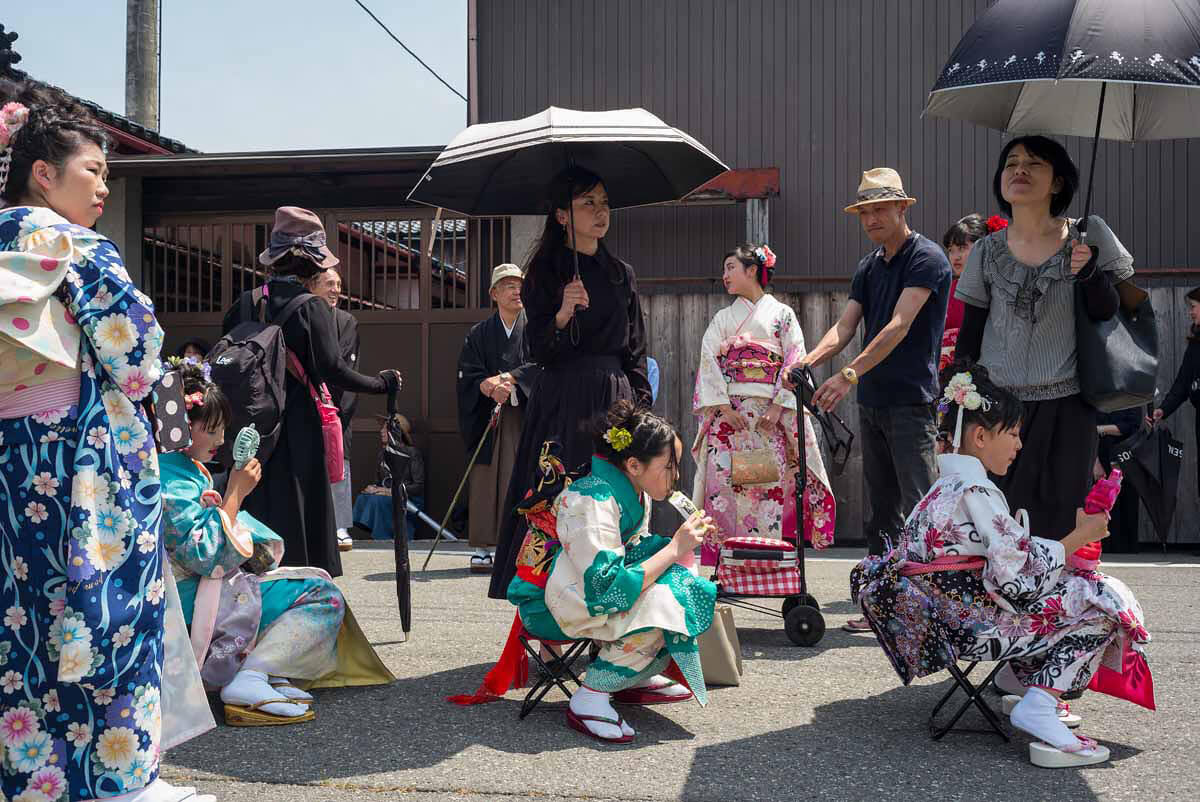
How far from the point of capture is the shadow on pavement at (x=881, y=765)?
3102 millimetres

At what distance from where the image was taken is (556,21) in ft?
36.1

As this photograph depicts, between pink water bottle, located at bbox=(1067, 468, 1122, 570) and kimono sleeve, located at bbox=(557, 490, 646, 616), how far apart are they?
1.31m

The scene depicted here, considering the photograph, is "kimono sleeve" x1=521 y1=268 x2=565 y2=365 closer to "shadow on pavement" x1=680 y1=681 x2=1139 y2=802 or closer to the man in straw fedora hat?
the man in straw fedora hat

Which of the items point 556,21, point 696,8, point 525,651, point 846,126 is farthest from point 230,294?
point 525,651

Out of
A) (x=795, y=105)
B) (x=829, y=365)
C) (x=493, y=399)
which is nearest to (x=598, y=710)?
(x=493, y=399)

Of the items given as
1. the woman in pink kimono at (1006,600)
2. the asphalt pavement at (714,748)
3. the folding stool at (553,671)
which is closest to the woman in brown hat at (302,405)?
the asphalt pavement at (714,748)

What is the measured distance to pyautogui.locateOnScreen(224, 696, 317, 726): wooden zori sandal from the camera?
3.77 meters

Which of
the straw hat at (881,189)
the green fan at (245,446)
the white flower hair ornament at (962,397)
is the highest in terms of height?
the straw hat at (881,189)

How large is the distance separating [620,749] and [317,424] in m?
1.94

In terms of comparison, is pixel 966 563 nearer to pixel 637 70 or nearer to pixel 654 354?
pixel 654 354

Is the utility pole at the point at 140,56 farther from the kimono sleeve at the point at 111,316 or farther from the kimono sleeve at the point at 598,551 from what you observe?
the kimono sleeve at the point at 111,316

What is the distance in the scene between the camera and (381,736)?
3.66m

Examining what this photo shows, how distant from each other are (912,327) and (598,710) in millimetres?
2524

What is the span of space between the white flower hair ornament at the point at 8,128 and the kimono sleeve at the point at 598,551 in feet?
6.17
